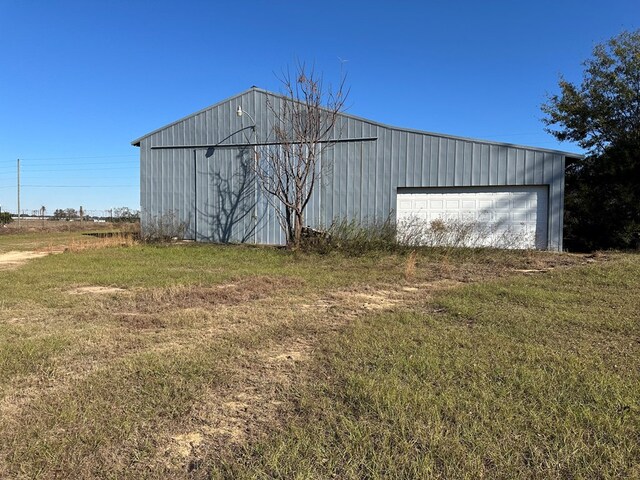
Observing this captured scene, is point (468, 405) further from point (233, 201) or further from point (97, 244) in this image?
point (233, 201)

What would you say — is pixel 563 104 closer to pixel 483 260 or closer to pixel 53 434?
pixel 483 260

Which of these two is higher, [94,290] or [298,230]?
[298,230]

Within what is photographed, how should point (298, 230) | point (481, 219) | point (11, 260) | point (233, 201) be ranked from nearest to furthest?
point (11, 260) < point (298, 230) < point (481, 219) < point (233, 201)

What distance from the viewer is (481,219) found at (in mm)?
14477

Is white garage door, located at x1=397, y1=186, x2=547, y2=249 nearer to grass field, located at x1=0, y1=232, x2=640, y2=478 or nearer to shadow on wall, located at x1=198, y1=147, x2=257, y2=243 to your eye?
shadow on wall, located at x1=198, y1=147, x2=257, y2=243

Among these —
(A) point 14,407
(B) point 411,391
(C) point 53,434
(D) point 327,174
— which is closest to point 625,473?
(B) point 411,391

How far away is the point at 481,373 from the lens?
11.4ft

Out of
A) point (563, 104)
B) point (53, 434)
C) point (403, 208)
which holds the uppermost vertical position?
point (563, 104)

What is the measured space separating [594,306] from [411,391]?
4.12 meters

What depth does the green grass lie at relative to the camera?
2.29 metres

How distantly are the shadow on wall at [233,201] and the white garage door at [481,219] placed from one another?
231 inches

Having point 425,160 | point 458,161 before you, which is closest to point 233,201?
point 425,160

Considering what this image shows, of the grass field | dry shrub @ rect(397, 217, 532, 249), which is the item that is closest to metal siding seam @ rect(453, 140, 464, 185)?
dry shrub @ rect(397, 217, 532, 249)

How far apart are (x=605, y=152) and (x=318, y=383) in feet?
51.4
